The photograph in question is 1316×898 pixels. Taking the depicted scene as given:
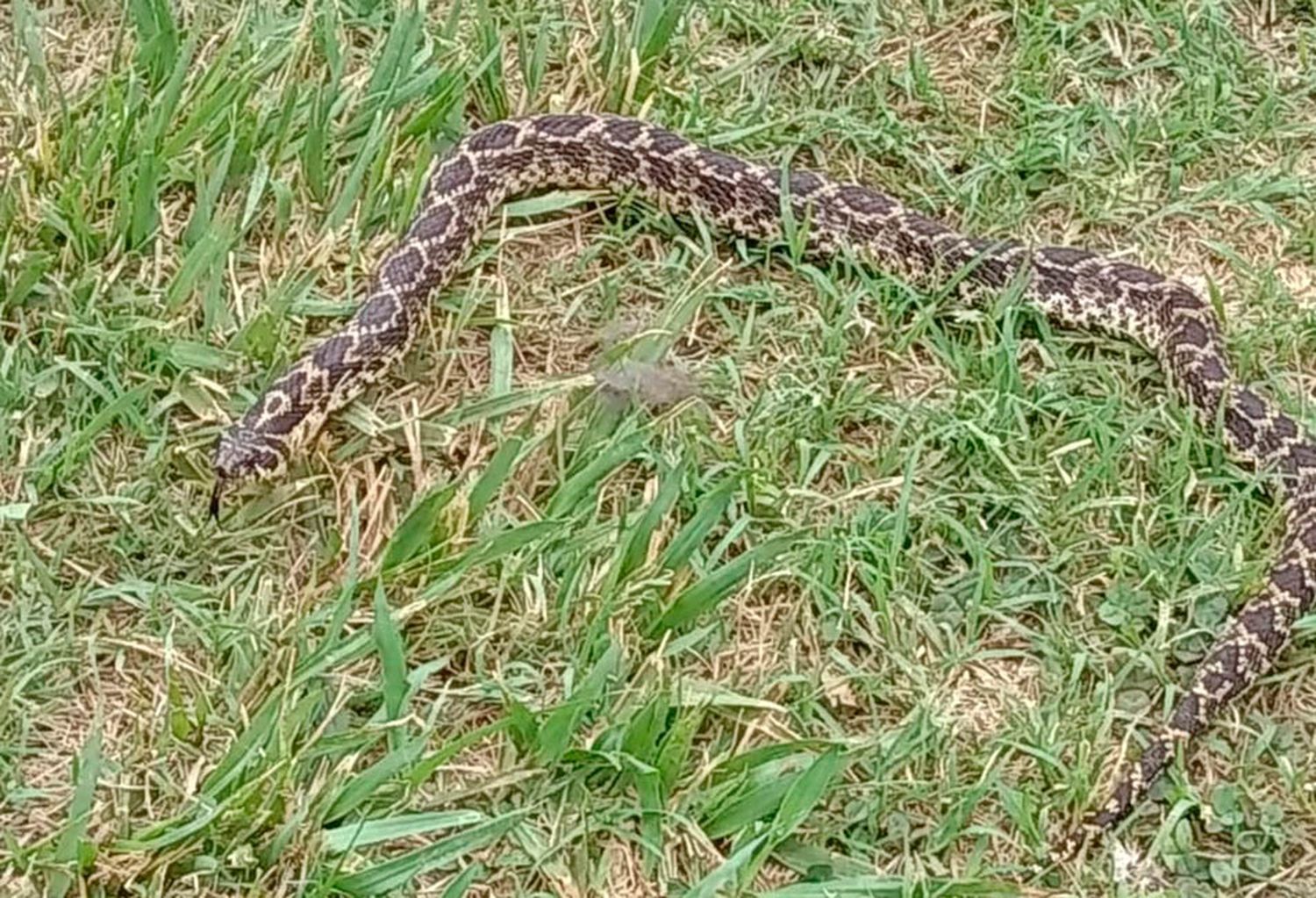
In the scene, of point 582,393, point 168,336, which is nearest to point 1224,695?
point 582,393

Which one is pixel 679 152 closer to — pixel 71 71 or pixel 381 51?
pixel 381 51

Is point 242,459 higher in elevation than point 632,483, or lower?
higher

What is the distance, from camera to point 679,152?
649 centimetres

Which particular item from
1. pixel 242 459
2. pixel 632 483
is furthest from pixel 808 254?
pixel 242 459

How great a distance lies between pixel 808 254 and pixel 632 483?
3.94 ft

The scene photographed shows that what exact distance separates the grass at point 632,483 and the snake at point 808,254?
0.08 m

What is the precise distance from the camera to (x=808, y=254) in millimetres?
6387

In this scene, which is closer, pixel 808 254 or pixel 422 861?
pixel 422 861

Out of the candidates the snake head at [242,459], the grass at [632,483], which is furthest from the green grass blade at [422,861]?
the snake head at [242,459]

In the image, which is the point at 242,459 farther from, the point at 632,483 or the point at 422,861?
the point at 422,861

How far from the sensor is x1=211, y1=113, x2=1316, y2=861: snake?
211 inches

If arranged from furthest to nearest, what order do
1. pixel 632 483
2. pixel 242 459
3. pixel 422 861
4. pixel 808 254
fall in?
pixel 808 254 → pixel 632 483 → pixel 242 459 → pixel 422 861

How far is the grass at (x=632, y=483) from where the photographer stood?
472cm

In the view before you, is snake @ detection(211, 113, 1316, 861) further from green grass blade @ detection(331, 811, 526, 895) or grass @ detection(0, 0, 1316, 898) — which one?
green grass blade @ detection(331, 811, 526, 895)
